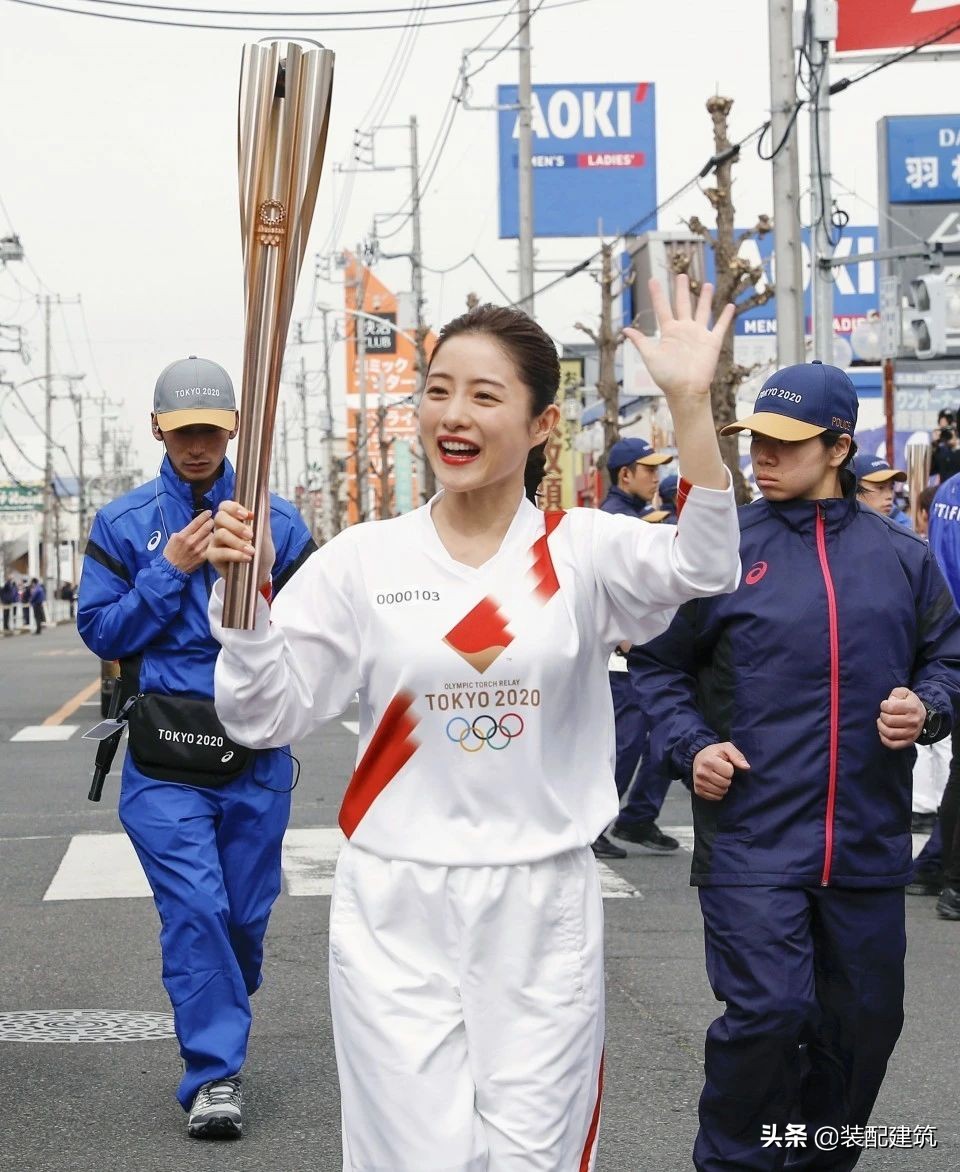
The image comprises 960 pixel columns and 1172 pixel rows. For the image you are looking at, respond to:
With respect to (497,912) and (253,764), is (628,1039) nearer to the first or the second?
(253,764)

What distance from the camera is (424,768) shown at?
3350 millimetres

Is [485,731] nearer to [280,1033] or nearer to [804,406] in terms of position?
[804,406]

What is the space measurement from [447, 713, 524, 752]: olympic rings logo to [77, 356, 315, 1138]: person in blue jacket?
208cm

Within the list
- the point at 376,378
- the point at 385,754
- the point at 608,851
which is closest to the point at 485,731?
the point at 385,754

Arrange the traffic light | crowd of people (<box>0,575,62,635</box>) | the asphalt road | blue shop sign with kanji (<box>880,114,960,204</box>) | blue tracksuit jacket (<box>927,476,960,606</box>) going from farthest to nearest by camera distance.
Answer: crowd of people (<box>0,575,62,635</box>) → blue shop sign with kanji (<box>880,114,960,204</box>) → the traffic light → blue tracksuit jacket (<box>927,476,960,606</box>) → the asphalt road

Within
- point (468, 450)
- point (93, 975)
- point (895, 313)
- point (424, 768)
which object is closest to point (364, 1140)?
point (424, 768)

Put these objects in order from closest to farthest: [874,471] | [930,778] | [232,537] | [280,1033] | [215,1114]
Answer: [232,537] < [215,1114] < [280,1033] < [874,471] < [930,778]

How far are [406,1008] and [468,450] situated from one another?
937mm

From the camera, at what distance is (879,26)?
1978cm

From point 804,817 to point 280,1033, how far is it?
282 centimetres

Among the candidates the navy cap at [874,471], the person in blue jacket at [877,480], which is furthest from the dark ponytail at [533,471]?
the person in blue jacket at [877,480]

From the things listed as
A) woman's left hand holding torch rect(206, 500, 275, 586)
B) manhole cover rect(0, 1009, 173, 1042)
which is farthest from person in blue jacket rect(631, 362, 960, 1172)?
manhole cover rect(0, 1009, 173, 1042)

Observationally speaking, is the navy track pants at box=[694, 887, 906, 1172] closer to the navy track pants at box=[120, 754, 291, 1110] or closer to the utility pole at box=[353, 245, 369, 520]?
the navy track pants at box=[120, 754, 291, 1110]

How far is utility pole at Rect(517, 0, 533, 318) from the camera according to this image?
104ft
